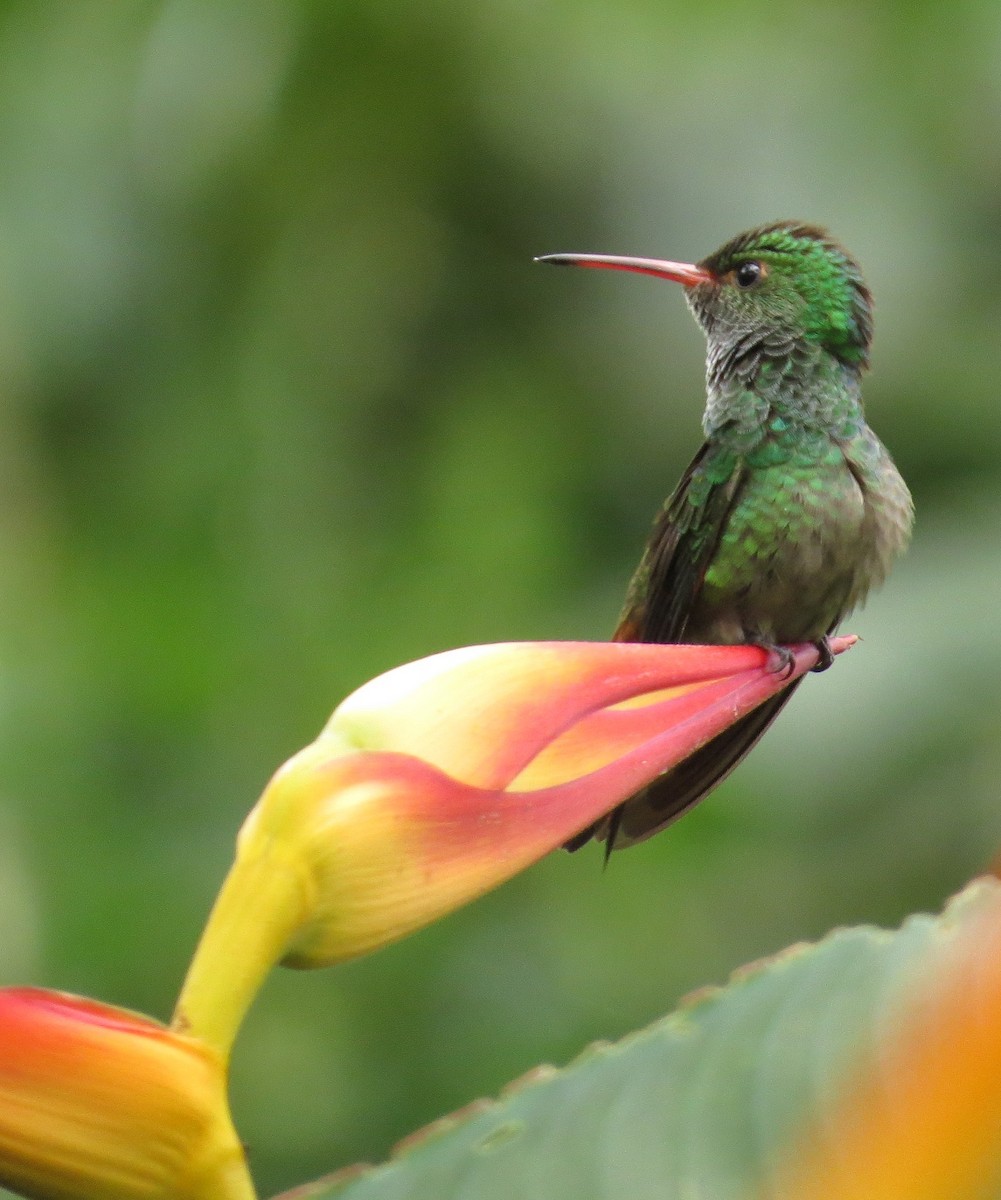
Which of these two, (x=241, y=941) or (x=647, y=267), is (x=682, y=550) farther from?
(x=241, y=941)

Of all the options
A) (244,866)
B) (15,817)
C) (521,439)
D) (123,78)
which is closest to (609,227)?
(521,439)

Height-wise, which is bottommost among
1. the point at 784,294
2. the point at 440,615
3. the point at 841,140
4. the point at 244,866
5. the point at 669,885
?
the point at 669,885

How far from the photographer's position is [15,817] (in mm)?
2547

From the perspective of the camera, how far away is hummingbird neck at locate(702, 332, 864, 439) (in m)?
1.70

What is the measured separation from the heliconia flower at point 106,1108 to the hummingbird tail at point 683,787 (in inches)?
24.4

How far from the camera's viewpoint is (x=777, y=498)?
164 centimetres

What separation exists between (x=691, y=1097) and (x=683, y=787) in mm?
552

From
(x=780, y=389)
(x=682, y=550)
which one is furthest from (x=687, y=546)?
(x=780, y=389)

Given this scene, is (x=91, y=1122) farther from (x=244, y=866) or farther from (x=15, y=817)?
(x=15, y=817)

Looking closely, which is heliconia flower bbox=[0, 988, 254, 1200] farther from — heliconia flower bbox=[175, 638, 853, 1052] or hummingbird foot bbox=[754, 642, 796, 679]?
hummingbird foot bbox=[754, 642, 796, 679]

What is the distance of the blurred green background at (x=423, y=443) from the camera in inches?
100.0

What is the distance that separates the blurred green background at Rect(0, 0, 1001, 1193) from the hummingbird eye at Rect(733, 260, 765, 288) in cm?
98

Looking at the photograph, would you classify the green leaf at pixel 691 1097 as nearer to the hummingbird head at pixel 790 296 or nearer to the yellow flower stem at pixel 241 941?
the yellow flower stem at pixel 241 941

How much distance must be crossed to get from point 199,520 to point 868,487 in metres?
1.48
